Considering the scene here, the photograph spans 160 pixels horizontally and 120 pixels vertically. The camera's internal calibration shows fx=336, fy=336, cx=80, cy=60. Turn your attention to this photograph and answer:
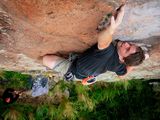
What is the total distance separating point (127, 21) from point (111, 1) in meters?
0.66

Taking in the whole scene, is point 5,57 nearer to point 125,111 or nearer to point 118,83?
point 118,83

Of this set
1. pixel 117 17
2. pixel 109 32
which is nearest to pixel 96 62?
pixel 109 32

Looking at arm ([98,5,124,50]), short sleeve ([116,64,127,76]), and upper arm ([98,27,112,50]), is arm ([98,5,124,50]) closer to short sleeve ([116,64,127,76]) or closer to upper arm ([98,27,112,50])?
upper arm ([98,27,112,50])

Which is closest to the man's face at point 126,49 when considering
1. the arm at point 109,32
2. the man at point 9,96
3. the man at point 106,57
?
the man at point 106,57

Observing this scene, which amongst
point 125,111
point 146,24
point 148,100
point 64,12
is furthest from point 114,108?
point 64,12

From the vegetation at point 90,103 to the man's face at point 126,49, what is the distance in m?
3.94

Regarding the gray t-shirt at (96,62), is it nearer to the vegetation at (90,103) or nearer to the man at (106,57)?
the man at (106,57)

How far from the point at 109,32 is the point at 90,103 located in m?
5.06

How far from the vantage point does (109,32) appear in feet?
11.4

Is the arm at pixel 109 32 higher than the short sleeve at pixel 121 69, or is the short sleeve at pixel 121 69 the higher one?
the arm at pixel 109 32

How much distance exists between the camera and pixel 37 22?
3.51 m

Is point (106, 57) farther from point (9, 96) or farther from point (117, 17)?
point (9, 96)

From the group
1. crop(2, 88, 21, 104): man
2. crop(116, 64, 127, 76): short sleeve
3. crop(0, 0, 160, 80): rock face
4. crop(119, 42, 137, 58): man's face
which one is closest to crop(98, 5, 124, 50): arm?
crop(0, 0, 160, 80): rock face

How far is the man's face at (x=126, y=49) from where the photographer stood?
3.86 metres
